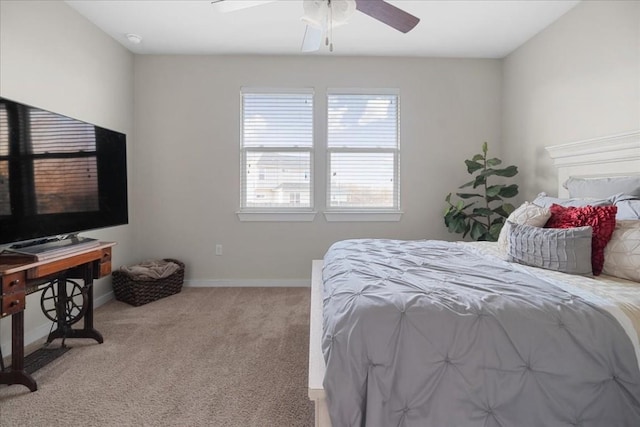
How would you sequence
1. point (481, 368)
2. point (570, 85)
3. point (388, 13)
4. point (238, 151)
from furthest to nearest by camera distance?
point (238, 151) → point (570, 85) → point (388, 13) → point (481, 368)

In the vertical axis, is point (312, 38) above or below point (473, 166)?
above

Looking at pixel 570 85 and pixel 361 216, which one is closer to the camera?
pixel 570 85

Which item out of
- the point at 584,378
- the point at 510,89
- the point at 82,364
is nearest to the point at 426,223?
the point at 510,89

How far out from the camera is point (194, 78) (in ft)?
12.1

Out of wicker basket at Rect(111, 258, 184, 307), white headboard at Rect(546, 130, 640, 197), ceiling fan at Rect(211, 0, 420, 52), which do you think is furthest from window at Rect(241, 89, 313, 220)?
white headboard at Rect(546, 130, 640, 197)

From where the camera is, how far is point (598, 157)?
242 centimetres

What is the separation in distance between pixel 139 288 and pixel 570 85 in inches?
171

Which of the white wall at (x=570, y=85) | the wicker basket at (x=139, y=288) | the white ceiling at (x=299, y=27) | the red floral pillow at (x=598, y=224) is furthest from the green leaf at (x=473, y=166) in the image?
the wicker basket at (x=139, y=288)

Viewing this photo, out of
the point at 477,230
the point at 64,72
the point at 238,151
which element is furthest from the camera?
the point at 238,151

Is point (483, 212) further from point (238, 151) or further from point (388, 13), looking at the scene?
point (238, 151)

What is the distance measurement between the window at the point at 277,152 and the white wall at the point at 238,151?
109mm

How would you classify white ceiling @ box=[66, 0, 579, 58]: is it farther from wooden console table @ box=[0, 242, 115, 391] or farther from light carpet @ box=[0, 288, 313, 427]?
light carpet @ box=[0, 288, 313, 427]

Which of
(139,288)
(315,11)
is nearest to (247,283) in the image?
(139,288)

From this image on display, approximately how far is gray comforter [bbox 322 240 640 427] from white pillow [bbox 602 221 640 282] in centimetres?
61
